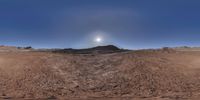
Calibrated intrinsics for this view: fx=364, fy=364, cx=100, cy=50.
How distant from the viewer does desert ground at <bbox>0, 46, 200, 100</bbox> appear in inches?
749

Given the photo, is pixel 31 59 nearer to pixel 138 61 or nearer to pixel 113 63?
pixel 113 63

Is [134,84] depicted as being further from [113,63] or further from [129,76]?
[113,63]

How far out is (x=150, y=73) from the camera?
878 inches

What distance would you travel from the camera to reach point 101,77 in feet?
71.7

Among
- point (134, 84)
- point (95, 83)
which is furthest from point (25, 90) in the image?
point (134, 84)

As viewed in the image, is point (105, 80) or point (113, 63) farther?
point (113, 63)

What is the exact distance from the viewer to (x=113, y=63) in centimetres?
2448

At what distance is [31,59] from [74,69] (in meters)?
3.88

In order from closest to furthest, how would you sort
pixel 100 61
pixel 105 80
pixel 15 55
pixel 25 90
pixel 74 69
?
pixel 25 90
pixel 105 80
pixel 74 69
pixel 100 61
pixel 15 55

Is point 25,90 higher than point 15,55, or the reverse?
point 15,55

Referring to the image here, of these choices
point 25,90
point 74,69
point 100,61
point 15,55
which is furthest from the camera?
point 15,55

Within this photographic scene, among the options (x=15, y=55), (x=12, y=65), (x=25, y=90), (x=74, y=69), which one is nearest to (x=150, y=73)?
(x=74, y=69)

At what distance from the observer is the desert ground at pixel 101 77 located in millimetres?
19016

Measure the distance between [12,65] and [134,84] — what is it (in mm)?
8519
